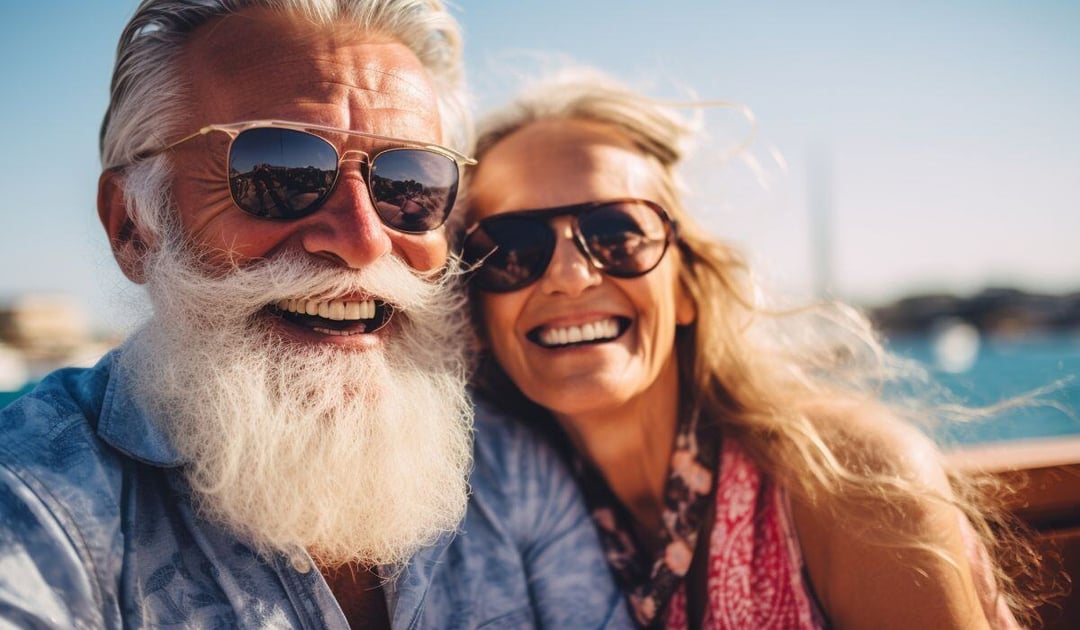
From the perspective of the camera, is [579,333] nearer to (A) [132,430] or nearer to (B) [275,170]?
(B) [275,170]

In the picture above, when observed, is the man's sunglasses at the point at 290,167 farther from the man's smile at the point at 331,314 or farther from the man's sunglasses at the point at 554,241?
the man's sunglasses at the point at 554,241

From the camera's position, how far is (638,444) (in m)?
2.37

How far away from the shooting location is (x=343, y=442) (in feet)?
5.57

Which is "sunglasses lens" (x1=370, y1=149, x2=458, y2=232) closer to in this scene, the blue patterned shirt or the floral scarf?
the blue patterned shirt

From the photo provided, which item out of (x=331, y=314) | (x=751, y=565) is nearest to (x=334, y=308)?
(x=331, y=314)

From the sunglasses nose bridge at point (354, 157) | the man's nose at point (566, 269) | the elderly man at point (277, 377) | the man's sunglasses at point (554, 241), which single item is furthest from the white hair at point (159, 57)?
the man's nose at point (566, 269)

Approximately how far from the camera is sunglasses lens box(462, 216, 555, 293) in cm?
209

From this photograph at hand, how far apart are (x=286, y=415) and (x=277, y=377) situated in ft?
0.35

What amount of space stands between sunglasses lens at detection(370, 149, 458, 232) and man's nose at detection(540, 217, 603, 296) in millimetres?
366

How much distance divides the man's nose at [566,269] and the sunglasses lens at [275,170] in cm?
75

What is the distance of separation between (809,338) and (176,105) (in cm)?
242

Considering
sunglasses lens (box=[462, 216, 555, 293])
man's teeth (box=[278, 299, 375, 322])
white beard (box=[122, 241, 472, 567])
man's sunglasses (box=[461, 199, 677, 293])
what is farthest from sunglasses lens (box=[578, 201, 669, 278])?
man's teeth (box=[278, 299, 375, 322])

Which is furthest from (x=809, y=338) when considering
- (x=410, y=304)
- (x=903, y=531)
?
(x=410, y=304)

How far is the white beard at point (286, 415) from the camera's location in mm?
1617
